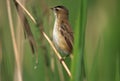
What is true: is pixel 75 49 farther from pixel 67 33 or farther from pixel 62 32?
pixel 62 32

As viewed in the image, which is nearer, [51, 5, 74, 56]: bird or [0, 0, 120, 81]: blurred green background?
[0, 0, 120, 81]: blurred green background

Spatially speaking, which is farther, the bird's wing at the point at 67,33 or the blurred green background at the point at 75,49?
the bird's wing at the point at 67,33

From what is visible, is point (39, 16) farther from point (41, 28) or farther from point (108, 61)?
point (108, 61)

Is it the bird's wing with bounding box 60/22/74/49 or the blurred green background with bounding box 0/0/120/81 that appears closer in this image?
the blurred green background with bounding box 0/0/120/81

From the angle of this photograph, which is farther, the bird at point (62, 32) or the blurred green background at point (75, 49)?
the bird at point (62, 32)
